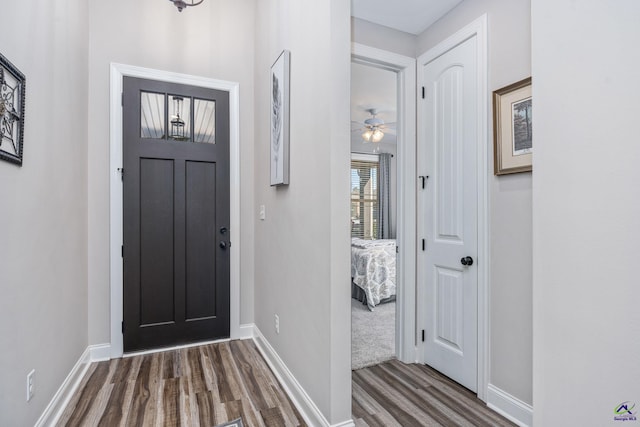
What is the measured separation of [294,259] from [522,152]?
4.96 ft

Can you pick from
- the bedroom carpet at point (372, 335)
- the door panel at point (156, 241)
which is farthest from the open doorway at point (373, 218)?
the door panel at point (156, 241)

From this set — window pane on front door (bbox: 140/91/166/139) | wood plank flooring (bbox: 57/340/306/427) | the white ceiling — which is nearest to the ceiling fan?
the white ceiling

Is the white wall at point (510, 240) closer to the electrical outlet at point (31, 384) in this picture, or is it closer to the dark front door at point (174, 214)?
the dark front door at point (174, 214)

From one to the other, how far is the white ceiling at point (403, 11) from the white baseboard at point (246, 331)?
2852 mm

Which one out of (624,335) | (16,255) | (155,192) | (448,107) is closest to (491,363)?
(624,335)

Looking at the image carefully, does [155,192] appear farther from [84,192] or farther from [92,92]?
[92,92]

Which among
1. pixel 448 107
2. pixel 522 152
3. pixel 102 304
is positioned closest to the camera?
pixel 522 152

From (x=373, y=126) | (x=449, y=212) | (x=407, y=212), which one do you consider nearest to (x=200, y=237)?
(x=407, y=212)

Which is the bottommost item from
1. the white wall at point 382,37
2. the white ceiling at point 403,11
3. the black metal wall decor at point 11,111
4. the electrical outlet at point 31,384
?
the electrical outlet at point 31,384

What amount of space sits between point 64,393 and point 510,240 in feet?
9.61

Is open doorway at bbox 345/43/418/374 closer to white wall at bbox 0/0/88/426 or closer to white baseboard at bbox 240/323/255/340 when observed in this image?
white baseboard at bbox 240/323/255/340

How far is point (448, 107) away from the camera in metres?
2.31

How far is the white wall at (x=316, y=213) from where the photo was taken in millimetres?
1602

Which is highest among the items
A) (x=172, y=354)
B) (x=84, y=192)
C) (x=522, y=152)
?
(x=522, y=152)
